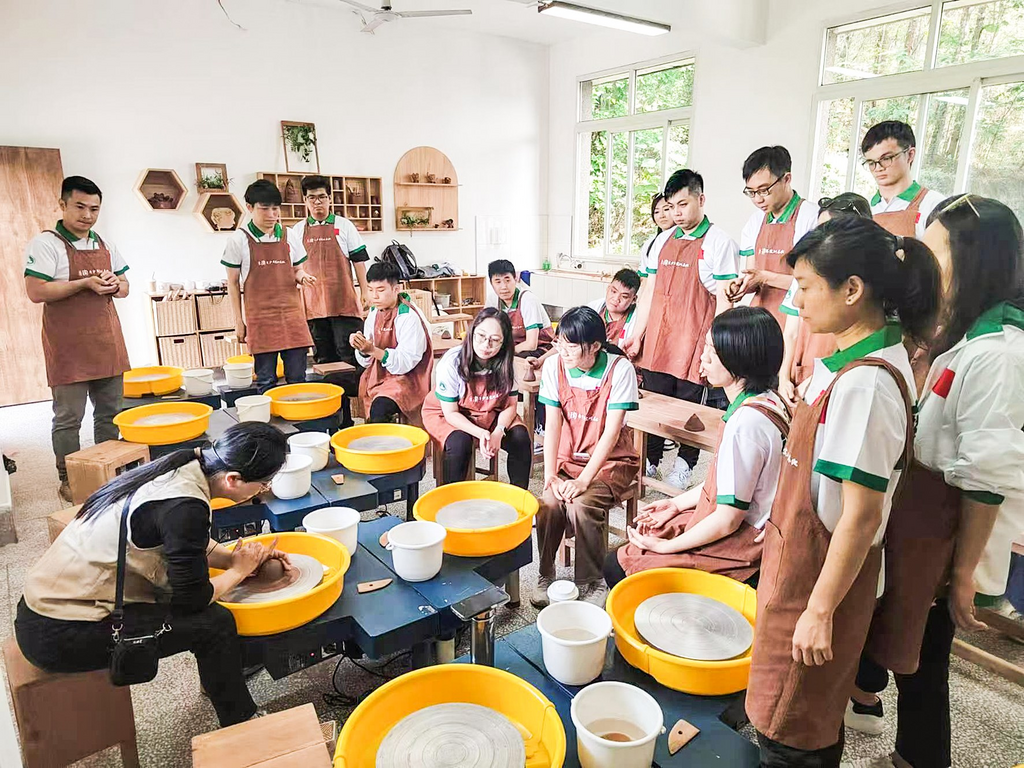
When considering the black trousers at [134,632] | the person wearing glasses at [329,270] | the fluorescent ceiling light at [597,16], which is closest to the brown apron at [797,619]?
the black trousers at [134,632]

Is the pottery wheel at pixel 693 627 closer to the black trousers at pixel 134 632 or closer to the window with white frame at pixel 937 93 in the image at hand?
the black trousers at pixel 134 632

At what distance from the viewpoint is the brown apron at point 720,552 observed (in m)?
1.72

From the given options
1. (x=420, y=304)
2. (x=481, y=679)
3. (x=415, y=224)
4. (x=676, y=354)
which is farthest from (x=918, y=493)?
(x=415, y=224)

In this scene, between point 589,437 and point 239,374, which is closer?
point 589,437

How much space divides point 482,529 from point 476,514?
20 cm

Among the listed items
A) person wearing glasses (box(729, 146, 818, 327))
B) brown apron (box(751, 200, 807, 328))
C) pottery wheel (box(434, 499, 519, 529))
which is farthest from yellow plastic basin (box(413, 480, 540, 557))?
brown apron (box(751, 200, 807, 328))

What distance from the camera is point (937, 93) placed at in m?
4.86

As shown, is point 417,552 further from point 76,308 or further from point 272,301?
point 76,308

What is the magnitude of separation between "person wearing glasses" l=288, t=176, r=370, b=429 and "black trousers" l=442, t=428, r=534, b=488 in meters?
1.72

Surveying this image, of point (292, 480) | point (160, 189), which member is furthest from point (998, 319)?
point (160, 189)

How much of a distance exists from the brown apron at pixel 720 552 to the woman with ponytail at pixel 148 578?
1.13 m

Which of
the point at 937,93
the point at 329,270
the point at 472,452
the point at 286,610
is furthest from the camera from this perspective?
the point at 937,93

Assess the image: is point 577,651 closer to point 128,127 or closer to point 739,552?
point 739,552

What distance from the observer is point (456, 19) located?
6.94 metres
